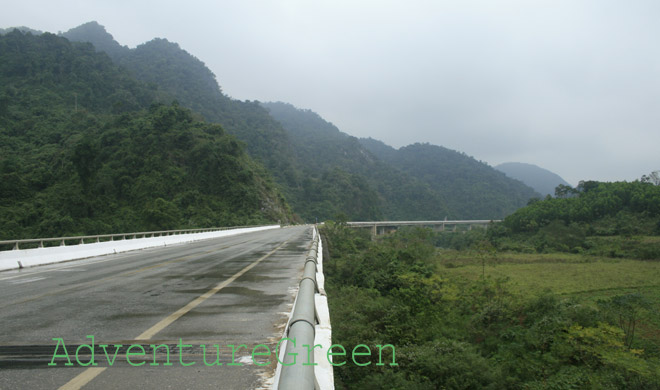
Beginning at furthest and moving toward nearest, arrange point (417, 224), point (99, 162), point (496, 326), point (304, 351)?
point (417, 224)
point (99, 162)
point (496, 326)
point (304, 351)

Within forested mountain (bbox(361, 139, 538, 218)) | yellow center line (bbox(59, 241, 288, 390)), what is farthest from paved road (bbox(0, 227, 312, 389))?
forested mountain (bbox(361, 139, 538, 218))

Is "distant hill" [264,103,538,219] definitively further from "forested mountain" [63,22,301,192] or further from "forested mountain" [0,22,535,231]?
"forested mountain" [63,22,301,192]

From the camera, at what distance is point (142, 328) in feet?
18.1

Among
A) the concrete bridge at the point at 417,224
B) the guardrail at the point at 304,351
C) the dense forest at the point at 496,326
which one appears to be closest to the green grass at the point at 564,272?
the dense forest at the point at 496,326

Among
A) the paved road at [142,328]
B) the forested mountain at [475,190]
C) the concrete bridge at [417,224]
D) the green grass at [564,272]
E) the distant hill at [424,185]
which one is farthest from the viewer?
the forested mountain at [475,190]

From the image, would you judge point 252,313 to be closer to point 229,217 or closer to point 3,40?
point 229,217

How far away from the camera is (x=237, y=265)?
45.3 ft

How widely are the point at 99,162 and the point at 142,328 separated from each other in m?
74.7

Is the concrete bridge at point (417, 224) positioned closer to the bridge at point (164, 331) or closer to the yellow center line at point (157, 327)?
the yellow center line at point (157, 327)

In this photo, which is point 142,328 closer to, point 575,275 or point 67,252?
point 67,252

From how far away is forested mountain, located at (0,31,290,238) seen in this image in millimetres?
54500

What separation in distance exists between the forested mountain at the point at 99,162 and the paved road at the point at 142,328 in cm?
4593

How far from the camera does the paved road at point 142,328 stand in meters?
3.84

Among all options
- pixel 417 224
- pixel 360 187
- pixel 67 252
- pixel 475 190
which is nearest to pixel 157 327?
pixel 67 252
